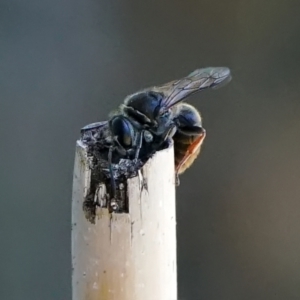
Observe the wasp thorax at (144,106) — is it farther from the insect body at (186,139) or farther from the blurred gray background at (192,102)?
the blurred gray background at (192,102)

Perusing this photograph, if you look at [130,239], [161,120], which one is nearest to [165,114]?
[161,120]

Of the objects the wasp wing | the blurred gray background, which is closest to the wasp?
the wasp wing

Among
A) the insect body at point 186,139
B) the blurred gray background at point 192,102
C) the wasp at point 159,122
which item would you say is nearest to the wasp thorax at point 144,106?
the wasp at point 159,122

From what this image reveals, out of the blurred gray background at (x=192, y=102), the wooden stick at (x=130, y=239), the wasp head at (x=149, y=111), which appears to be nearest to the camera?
the wooden stick at (x=130, y=239)

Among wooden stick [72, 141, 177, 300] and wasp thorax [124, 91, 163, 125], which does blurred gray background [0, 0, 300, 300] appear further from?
wooden stick [72, 141, 177, 300]

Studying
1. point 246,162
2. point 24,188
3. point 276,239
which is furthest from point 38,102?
point 276,239

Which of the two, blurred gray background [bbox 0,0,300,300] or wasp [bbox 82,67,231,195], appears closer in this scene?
wasp [bbox 82,67,231,195]
